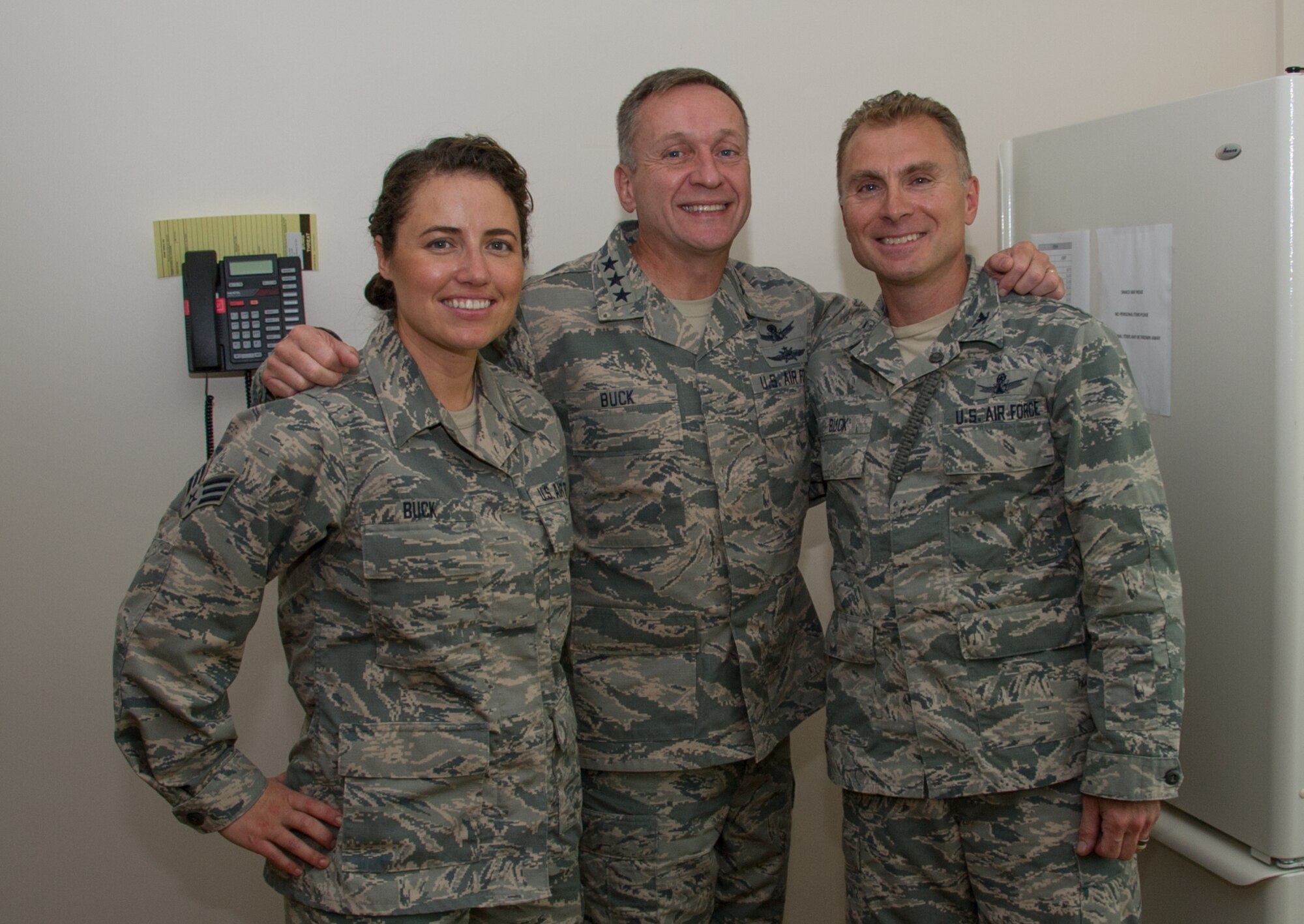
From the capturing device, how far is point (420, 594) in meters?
1.38

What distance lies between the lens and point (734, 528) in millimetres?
1803

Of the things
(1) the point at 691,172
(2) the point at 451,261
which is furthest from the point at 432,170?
(1) the point at 691,172

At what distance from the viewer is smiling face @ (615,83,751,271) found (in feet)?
5.94

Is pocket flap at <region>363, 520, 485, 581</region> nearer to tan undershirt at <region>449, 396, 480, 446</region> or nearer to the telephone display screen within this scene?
tan undershirt at <region>449, 396, 480, 446</region>

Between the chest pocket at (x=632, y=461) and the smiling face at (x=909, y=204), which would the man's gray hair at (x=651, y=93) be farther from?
the chest pocket at (x=632, y=461)

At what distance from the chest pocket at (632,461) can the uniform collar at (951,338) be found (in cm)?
35

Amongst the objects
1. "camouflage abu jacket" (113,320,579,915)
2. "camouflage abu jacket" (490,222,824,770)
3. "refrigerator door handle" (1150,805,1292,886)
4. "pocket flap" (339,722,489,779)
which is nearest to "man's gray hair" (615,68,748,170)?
"camouflage abu jacket" (490,222,824,770)

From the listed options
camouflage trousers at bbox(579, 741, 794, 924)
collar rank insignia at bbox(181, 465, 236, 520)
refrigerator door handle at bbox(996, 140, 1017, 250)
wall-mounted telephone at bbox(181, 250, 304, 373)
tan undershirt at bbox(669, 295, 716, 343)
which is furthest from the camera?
refrigerator door handle at bbox(996, 140, 1017, 250)

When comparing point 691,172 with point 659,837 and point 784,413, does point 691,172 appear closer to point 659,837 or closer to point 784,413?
point 784,413

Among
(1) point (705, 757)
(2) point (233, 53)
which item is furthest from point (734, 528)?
(2) point (233, 53)

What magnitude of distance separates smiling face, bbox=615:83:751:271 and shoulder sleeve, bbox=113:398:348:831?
2.47 ft

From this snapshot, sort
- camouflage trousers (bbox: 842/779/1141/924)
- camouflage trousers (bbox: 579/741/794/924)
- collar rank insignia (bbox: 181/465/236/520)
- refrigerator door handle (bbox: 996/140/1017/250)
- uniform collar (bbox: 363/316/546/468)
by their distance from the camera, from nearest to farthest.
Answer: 1. collar rank insignia (bbox: 181/465/236/520)
2. uniform collar (bbox: 363/316/546/468)
3. camouflage trousers (bbox: 842/779/1141/924)
4. camouflage trousers (bbox: 579/741/794/924)
5. refrigerator door handle (bbox: 996/140/1017/250)

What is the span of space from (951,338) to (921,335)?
9 centimetres

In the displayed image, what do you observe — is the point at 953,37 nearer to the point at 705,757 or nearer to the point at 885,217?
the point at 885,217
